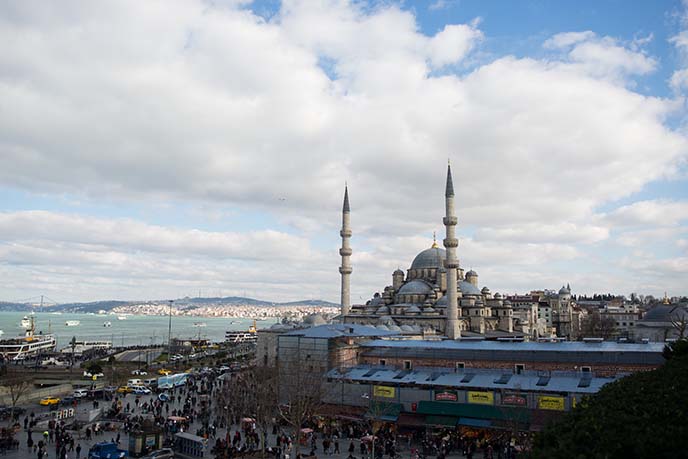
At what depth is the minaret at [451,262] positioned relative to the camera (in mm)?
46844

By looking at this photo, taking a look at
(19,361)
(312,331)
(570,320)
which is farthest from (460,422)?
(570,320)

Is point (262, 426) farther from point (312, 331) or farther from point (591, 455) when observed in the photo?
point (591, 455)

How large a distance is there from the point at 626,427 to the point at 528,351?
20.0 meters

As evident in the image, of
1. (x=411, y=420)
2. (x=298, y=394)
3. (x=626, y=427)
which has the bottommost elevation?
(x=411, y=420)

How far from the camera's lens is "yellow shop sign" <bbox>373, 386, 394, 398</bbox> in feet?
86.6

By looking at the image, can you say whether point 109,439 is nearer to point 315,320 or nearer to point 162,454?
point 162,454

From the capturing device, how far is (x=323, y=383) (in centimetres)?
2870

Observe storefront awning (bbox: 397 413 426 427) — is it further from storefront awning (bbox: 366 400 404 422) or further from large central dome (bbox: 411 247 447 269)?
large central dome (bbox: 411 247 447 269)

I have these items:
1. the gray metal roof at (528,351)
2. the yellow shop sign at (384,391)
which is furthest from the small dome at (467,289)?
the yellow shop sign at (384,391)

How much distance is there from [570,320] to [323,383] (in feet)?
222

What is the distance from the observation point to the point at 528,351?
87.5 feet

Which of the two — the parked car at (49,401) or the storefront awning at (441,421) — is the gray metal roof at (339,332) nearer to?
the storefront awning at (441,421)

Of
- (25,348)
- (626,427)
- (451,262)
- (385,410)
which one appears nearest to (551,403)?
(385,410)

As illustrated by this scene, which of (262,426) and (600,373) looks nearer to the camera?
(262,426)
